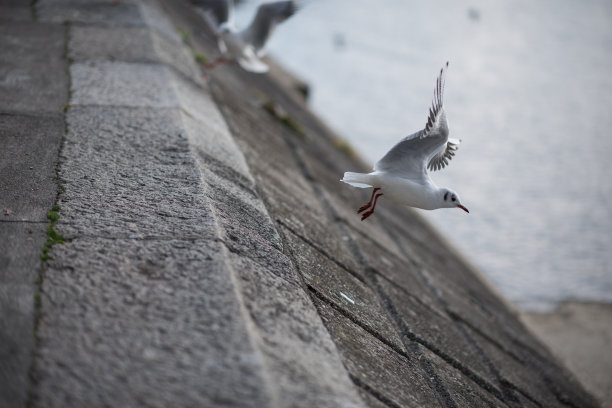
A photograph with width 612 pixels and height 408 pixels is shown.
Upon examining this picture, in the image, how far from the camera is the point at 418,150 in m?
2.63

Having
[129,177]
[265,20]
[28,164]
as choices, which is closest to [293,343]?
[129,177]

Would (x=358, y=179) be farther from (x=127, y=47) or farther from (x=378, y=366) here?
(x=127, y=47)

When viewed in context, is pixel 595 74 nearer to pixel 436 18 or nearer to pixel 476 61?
pixel 476 61

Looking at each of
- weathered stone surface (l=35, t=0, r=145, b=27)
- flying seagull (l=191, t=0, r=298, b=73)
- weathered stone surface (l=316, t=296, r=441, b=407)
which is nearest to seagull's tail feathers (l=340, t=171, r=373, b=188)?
weathered stone surface (l=316, t=296, r=441, b=407)

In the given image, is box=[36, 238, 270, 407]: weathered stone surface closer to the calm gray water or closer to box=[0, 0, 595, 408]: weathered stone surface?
box=[0, 0, 595, 408]: weathered stone surface

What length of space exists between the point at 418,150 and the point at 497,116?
12759 mm

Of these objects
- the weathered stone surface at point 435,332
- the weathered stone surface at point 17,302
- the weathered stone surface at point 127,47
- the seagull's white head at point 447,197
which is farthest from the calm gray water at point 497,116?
the weathered stone surface at point 17,302

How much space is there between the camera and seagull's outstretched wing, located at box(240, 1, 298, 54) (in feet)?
19.5

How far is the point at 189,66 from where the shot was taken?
4926 millimetres

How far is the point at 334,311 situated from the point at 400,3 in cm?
2835

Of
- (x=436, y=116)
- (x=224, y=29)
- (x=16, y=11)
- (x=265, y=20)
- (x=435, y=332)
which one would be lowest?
(x=435, y=332)

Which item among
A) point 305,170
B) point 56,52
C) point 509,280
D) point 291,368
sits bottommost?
point 509,280

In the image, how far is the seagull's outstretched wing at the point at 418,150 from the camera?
251cm

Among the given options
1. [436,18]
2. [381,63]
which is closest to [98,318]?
[381,63]
